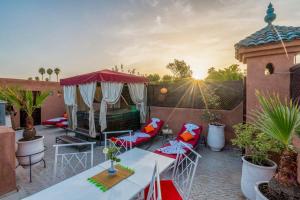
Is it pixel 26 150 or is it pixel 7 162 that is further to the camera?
pixel 26 150

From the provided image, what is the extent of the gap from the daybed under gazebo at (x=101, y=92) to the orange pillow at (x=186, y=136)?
8.54 feet

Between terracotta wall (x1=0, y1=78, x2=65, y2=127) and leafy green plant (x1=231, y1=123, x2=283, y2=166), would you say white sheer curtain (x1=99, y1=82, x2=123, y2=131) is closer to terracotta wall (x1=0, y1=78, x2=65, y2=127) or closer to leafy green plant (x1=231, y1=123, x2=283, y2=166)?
leafy green plant (x1=231, y1=123, x2=283, y2=166)

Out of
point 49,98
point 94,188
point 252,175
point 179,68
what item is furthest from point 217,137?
point 179,68

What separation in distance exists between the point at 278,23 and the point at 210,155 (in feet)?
13.6

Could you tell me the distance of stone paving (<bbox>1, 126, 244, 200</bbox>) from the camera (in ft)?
9.17

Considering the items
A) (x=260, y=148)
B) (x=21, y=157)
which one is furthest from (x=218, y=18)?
(x=21, y=157)

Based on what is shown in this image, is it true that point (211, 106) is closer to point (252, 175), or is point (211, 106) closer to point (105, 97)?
point (252, 175)

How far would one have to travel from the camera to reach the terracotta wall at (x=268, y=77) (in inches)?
122

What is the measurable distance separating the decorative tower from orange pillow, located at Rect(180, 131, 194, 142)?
201 centimetres

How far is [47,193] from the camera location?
5.37ft

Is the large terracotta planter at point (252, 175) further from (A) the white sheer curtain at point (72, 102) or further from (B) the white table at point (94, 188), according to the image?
(A) the white sheer curtain at point (72, 102)

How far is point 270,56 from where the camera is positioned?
326 cm

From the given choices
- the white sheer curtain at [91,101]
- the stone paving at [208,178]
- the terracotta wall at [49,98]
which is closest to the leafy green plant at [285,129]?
the stone paving at [208,178]

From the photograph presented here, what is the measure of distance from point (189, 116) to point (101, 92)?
4.05 meters
